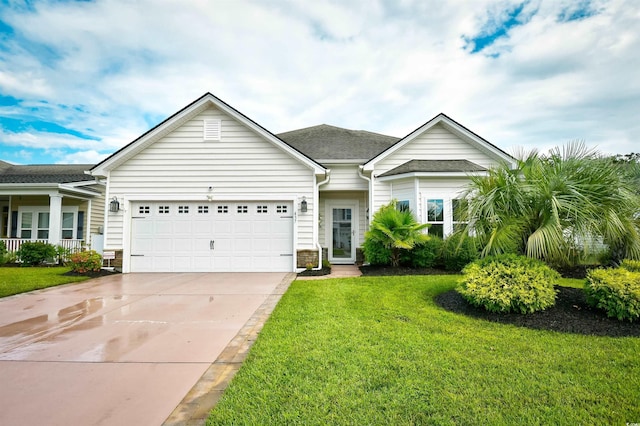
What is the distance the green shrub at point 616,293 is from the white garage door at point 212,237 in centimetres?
790

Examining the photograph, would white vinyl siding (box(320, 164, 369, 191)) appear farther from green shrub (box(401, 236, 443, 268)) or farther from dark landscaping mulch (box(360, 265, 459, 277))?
dark landscaping mulch (box(360, 265, 459, 277))

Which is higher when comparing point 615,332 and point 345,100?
point 345,100

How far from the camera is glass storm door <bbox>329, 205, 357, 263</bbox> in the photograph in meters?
13.0

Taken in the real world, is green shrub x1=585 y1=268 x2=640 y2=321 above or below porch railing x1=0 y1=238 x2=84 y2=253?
below

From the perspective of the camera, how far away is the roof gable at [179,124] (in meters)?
10.3

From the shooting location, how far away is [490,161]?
38.1ft

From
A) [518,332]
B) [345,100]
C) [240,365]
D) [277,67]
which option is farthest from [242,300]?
[345,100]

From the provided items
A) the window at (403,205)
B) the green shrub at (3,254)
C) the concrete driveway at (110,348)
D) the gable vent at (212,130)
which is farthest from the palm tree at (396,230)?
the green shrub at (3,254)

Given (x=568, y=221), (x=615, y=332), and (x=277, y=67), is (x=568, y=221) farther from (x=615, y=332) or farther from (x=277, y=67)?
(x=277, y=67)

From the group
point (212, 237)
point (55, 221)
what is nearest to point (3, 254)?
point (55, 221)

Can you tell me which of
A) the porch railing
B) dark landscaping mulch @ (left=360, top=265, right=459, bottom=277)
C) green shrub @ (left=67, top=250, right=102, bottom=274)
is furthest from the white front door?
the porch railing

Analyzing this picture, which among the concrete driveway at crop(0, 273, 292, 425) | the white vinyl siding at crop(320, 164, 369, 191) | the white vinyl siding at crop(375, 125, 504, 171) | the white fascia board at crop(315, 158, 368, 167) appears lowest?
the concrete driveway at crop(0, 273, 292, 425)

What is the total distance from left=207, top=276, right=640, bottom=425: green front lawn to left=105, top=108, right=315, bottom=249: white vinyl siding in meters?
6.31

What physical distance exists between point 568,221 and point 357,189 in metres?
7.65
